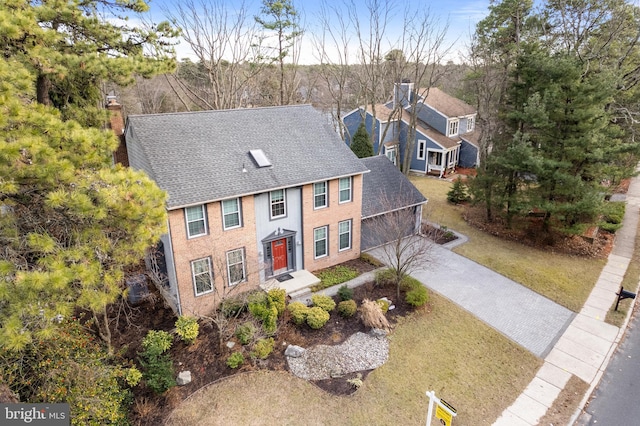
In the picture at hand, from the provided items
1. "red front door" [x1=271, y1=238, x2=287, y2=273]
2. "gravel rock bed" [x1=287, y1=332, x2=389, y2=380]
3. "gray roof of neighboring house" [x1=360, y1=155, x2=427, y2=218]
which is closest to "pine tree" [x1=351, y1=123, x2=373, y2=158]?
"gray roof of neighboring house" [x1=360, y1=155, x2=427, y2=218]

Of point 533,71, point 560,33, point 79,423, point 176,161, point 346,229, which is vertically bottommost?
point 79,423

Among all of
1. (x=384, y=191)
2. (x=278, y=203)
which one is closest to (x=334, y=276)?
(x=278, y=203)

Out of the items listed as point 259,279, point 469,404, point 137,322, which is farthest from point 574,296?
point 137,322

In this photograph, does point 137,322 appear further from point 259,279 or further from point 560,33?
point 560,33

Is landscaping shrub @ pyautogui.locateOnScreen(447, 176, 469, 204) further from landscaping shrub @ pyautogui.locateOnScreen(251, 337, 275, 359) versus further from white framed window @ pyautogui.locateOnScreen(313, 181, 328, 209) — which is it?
landscaping shrub @ pyautogui.locateOnScreen(251, 337, 275, 359)

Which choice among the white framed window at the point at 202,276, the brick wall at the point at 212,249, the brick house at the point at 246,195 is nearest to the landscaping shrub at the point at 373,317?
the brick house at the point at 246,195
